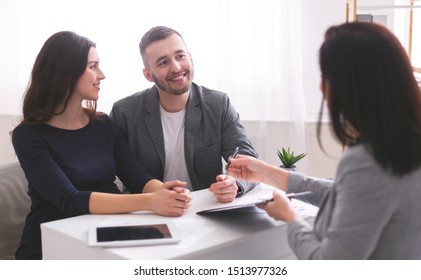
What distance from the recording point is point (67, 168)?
6.27ft

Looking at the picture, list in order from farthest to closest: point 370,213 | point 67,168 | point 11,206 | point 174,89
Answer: point 174,89
point 11,206
point 67,168
point 370,213

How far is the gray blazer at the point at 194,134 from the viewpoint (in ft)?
7.56

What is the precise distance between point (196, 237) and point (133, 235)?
0.54ft

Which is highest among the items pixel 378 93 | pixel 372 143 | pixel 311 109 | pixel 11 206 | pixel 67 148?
pixel 378 93

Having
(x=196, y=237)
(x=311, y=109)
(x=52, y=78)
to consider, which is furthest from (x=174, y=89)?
(x=311, y=109)

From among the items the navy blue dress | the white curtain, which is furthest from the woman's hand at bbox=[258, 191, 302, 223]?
the white curtain

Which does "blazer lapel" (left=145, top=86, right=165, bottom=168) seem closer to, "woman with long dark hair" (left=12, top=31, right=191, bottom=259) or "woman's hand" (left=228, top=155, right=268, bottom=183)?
"woman with long dark hair" (left=12, top=31, right=191, bottom=259)

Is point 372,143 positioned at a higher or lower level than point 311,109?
higher

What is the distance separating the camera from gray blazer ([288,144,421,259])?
117cm

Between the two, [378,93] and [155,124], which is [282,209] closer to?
[378,93]

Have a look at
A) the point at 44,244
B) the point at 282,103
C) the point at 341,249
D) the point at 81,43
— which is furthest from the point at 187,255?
the point at 282,103

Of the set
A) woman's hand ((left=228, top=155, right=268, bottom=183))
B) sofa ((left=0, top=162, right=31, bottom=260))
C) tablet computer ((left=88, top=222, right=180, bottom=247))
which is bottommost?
sofa ((left=0, top=162, right=31, bottom=260))

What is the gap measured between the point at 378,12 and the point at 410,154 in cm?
210
